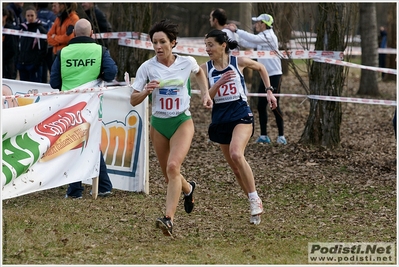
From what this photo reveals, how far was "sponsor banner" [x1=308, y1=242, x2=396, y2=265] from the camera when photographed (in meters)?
6.08

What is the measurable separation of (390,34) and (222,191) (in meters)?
18.6

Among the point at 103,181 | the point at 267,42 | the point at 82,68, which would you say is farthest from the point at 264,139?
the point at 82,68

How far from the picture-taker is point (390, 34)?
26250 mm

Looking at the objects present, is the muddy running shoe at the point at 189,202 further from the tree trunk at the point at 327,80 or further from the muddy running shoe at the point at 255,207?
the tree trunk at the point at 327,80

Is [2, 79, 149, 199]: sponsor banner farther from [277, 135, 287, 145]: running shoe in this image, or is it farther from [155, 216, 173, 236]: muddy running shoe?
[277, 135, 287, 145]: running shoe

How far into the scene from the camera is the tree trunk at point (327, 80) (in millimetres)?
11539

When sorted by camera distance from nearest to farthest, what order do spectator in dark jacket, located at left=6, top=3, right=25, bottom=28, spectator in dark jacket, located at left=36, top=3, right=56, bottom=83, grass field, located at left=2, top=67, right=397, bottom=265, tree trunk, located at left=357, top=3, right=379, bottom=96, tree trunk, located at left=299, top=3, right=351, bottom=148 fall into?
grass field, located at left=2, top=67, right=397, bottom=265
tree trunk, located at left=299, top=3, right=351, bottom=148
spectator in dark jacket, located at left=36, top=3, right=56, bottom=83
spectator in dark jacket, located at left=6, top=3, right=25, bottom=28
tree trunk, located at left=357, top=3, right=379, bottom=96

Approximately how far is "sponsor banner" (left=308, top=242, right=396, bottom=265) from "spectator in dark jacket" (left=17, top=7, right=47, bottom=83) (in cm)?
878

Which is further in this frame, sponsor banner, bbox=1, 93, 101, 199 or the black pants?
the black pants

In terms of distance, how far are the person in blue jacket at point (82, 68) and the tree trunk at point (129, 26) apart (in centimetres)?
492

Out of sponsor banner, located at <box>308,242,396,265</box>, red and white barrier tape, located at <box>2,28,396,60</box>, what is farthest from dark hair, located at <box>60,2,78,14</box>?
sponsor banner, located at <box>308,242,396,265</box>

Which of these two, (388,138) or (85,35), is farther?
(388,138)

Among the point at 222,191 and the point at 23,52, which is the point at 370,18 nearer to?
the point at 23,52

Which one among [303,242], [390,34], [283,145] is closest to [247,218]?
[303,242]
